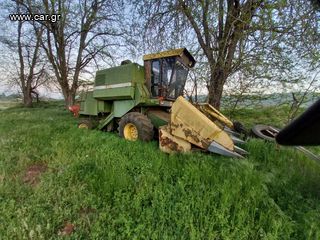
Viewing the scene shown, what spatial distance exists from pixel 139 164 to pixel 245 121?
6.34 m

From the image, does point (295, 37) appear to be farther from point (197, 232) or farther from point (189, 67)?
Result: point (197, 232)

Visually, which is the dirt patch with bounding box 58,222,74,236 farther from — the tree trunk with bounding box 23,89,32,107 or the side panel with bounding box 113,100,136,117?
the tree trunk with bounding box 23,89,32,107

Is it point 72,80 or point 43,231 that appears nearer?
point 43,231

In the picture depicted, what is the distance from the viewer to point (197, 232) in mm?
2244

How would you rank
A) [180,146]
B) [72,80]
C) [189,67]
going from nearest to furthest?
[180,146]
[189,67]
[72,80]

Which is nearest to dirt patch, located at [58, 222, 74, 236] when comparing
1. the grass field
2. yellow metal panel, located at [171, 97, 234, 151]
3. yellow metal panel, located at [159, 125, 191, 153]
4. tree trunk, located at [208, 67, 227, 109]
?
the grass field

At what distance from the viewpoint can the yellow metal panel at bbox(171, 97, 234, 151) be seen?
4.10 meters

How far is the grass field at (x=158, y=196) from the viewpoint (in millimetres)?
2326

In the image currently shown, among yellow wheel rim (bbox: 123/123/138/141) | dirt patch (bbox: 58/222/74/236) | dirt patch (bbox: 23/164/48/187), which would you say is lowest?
dirt patch (bbox: 58/222/74/236)

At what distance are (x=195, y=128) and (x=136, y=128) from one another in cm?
203

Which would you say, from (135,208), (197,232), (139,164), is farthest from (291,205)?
(139,164)

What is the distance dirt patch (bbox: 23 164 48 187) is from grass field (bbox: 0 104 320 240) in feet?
0.05

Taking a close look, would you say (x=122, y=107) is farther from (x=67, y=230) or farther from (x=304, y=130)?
(x=304, y=130)

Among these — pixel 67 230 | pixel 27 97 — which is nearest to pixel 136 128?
pixel 67 230
